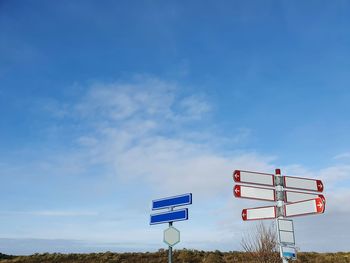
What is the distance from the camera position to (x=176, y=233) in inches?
444

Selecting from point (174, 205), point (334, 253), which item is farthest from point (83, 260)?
point (174, 205)

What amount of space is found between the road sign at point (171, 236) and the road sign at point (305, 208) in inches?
134

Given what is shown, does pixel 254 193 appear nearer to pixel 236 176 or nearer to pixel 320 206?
pixel 236 176

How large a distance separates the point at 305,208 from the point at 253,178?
1320mm

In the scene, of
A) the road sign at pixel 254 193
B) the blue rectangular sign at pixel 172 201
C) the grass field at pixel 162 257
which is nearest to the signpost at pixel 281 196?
the road sign at pixel 254 193

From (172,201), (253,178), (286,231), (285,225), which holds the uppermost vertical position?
(253,178)

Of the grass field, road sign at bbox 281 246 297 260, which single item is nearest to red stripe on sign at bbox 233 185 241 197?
road sign at bbox 281 246 297 260

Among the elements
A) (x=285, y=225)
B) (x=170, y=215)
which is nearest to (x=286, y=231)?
(x=285, y=225)

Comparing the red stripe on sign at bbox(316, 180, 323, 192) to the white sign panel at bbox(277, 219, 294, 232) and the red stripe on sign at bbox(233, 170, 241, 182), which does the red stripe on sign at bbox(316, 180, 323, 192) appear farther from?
the red stripe on sign at bbox(233, 170, 241, 182)

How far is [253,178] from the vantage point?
30.7 ft

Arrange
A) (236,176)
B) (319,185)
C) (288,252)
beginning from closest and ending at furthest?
(288,252) < (236,176) < (319,185)

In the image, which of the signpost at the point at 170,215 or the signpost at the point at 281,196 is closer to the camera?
the signpost at the point at 281,196

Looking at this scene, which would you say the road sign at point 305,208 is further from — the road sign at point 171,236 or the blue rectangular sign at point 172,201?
the road sign at point 171,236

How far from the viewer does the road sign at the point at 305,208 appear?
8.58m
